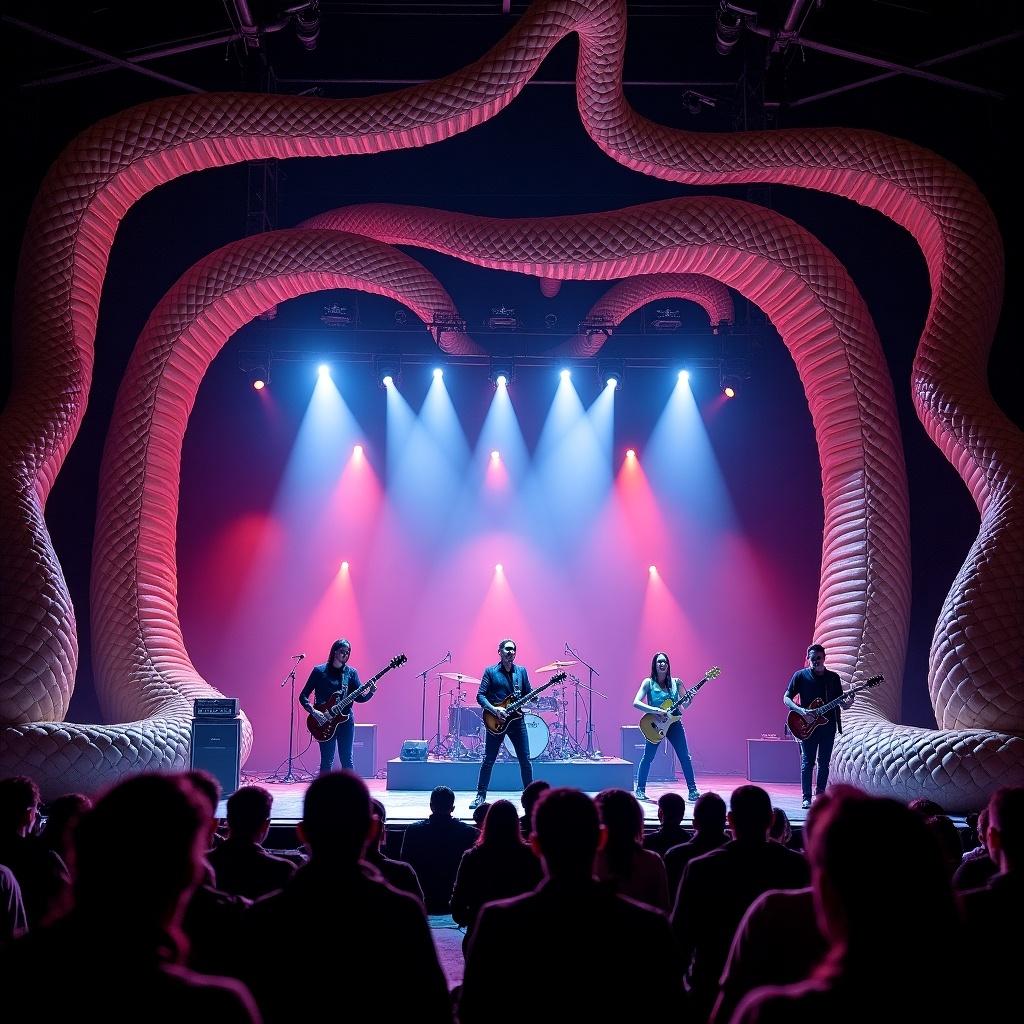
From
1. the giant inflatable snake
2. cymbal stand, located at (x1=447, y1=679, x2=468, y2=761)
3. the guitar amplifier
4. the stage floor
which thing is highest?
the giant inflatable snake

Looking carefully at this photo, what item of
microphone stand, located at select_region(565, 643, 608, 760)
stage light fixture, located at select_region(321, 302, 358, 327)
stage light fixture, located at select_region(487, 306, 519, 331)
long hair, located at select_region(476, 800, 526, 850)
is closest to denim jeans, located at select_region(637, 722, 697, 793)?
microphone stand, located at select_region(565, 643, 608, 760)

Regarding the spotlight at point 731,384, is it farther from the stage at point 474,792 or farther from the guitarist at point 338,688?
the guitarist at point 338,688

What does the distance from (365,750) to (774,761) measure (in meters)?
4.65

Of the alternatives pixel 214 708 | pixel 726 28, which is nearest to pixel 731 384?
pixel 726 28

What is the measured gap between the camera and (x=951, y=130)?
10.5 metres

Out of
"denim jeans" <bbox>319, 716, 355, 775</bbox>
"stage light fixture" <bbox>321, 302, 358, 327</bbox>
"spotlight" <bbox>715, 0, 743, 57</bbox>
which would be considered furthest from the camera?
"stage light fixture" <bbox>321, 302, 358, 327</bbox>

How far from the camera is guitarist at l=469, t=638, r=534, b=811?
326 inches

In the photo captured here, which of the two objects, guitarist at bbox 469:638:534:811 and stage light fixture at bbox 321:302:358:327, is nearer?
guitarist at bbox 469:638:534:811

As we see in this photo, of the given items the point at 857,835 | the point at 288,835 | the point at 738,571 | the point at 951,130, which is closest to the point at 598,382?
the point at 738,571

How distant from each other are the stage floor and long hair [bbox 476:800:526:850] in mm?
2379

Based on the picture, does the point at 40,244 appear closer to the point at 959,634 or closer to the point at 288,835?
the point at 288,835

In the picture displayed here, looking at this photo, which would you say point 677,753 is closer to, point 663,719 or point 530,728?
point 663,719

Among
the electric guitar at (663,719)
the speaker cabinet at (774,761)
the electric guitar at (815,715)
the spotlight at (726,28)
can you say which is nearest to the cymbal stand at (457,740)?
the electric guitar at (663,719)

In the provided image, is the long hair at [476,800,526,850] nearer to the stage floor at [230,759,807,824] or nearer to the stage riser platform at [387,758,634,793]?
the stage floor at [230,759,807,824]
